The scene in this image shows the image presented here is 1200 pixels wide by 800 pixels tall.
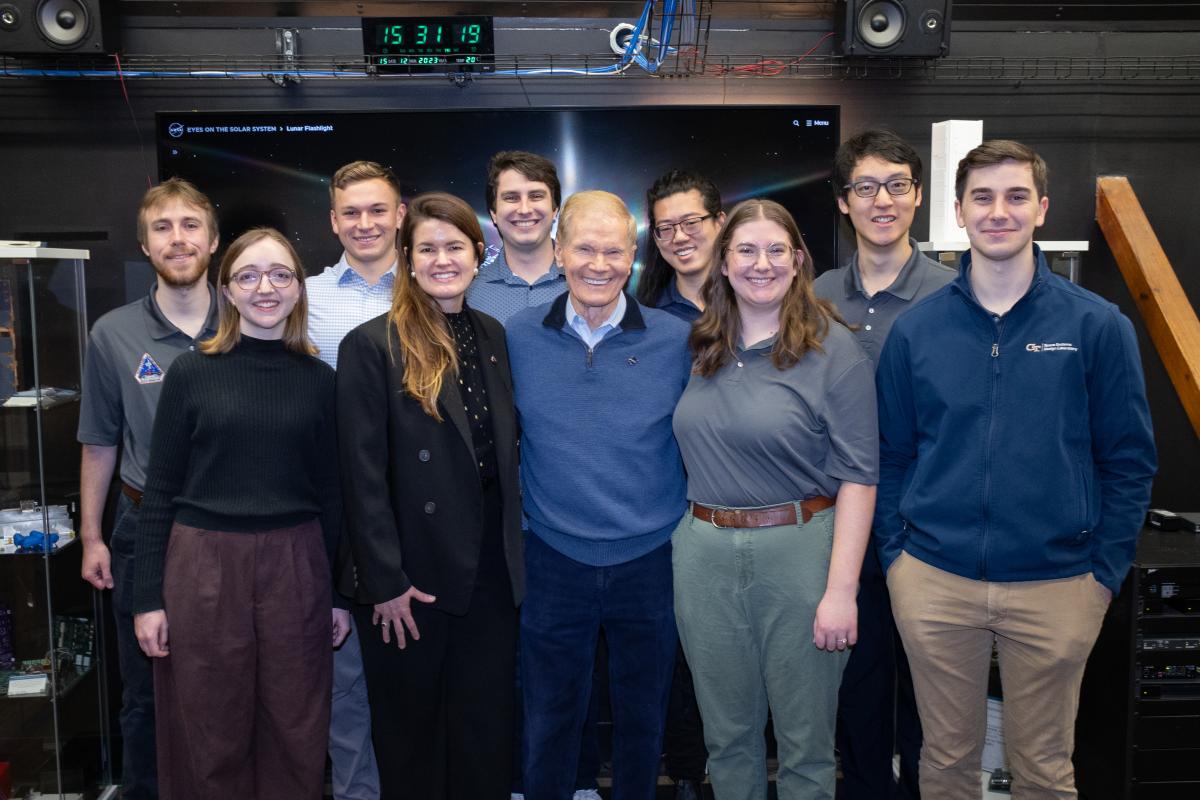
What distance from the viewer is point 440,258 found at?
235 centimetres

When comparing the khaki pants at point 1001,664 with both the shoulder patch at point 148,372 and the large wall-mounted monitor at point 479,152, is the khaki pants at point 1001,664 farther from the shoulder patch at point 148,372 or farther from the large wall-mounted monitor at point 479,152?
the shoulder patch at point 148,372

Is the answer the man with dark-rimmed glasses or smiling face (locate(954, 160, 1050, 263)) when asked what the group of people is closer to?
smiling face (locate(954, 160, 1050, 263))

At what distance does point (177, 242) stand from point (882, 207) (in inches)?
83.4

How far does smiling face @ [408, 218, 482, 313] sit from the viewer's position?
7.72 ft

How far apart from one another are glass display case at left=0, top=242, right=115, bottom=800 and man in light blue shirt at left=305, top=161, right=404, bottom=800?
90 centimetres

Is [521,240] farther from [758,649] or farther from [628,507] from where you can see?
[758,649]

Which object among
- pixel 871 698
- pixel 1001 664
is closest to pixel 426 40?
pixel 871 698

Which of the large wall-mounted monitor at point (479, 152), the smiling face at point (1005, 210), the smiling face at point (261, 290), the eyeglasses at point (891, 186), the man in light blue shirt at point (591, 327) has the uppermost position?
the large wall-mounted monitor at point (479, 152)

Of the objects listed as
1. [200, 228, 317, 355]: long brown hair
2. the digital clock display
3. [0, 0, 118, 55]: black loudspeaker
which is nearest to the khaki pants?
[200, 228, 317, 355]: long brown hair

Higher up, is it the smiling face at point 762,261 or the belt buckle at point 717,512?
the smiling face at point 762,261

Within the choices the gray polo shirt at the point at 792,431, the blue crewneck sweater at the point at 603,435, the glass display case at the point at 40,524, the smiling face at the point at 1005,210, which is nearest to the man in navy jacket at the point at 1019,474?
the smiling face at the point at 1005,210

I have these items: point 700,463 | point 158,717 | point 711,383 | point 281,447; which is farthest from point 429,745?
point 711,383

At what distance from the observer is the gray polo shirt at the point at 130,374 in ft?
9.19

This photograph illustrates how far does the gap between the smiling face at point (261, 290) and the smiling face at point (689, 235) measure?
1228mm
